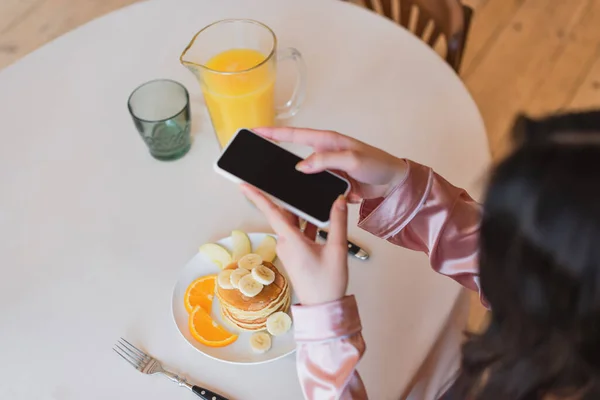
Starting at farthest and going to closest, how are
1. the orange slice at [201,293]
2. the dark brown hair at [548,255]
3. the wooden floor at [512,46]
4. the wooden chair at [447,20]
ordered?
1. the wooden floor at [512,46]
2. the wooden chair at [447,20]
3. the orange slice at [201,293]
4. the dark brown hair at [548,255]

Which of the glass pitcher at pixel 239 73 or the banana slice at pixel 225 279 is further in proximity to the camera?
the glass pitcher at pixel 239 73

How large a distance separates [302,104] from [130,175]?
0.32 m

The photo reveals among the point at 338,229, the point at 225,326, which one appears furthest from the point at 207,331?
the point at 338,229

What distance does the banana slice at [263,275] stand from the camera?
759 mm

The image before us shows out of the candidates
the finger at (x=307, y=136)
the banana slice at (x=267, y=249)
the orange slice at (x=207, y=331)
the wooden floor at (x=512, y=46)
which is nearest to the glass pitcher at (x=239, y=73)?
the finger at (x=307, y=136)

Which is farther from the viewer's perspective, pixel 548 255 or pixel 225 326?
pixel 225 326

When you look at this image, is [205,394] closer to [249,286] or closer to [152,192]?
[249,286]

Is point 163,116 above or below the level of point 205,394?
above

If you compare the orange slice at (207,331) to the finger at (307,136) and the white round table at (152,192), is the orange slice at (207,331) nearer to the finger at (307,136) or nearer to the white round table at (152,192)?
the white round table at (152,192)

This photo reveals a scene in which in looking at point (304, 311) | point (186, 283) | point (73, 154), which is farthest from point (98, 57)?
point (304, 311)

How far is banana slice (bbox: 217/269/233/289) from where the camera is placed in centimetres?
77

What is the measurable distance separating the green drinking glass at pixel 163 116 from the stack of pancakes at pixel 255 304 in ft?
0.97

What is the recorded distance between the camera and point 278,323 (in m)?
0.76

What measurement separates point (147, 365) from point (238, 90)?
16.7 inches
